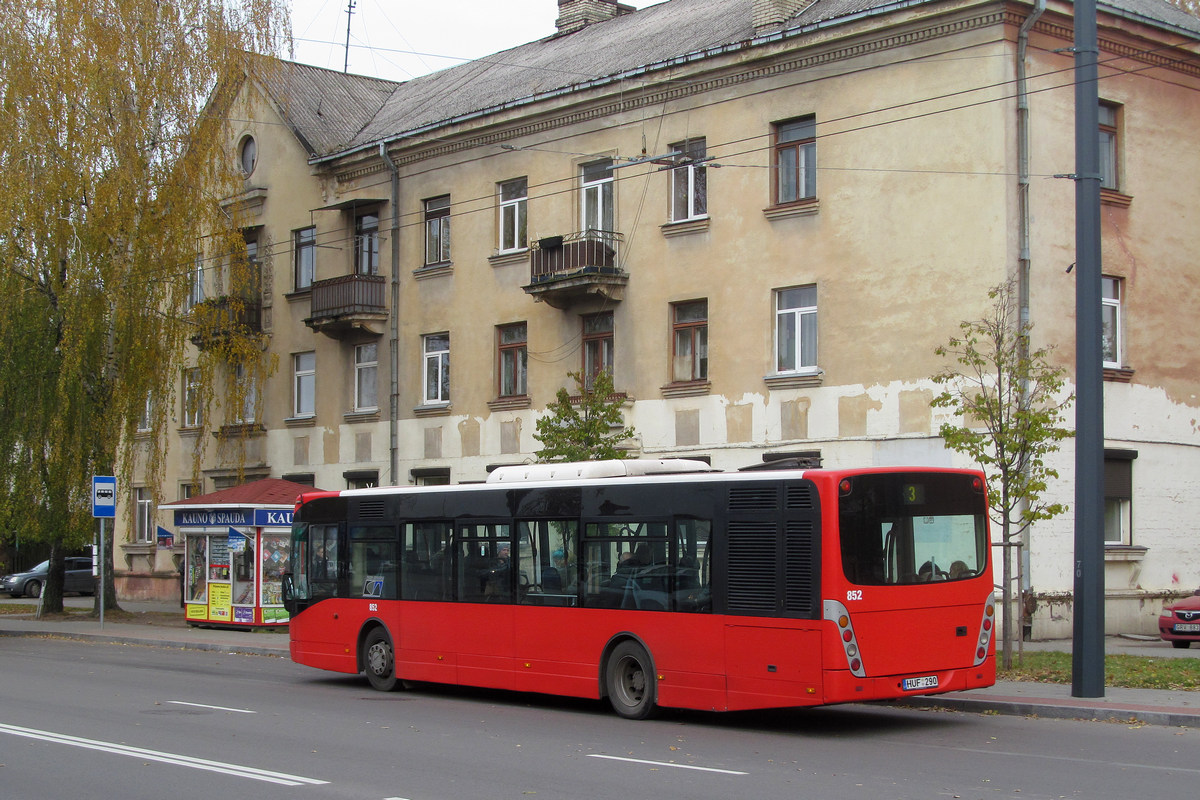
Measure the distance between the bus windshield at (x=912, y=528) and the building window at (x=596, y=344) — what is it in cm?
1505

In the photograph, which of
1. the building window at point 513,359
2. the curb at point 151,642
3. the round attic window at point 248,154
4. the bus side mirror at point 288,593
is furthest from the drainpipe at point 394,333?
the bus side mirror at point 288,593

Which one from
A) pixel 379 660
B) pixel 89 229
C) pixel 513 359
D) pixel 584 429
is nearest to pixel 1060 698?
pixel 379 660

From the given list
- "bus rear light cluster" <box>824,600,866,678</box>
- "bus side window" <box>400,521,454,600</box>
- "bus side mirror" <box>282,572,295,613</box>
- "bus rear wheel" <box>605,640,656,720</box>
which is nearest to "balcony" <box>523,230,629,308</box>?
"bus side mirror" <box>282,572,295,613</box>

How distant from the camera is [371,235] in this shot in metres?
33.9

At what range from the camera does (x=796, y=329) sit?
2528 centimetres

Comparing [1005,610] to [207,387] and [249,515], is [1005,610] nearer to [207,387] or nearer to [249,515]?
[249,515]

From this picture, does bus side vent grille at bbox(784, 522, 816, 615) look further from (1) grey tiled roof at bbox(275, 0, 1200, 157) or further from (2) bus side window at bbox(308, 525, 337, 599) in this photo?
(1) grey tiled roof at bbox(275, 0, 1200, 157)

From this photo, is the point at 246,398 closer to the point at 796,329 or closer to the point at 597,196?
the point at 597,196

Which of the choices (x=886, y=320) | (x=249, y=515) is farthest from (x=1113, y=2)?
(x=249, y=515)

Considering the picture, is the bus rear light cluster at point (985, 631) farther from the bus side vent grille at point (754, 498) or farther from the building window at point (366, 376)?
the building window at point (366, 376)

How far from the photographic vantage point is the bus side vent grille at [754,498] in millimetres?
13234

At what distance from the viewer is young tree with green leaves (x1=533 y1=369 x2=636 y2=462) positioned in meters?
24.1

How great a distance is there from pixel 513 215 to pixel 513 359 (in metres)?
3.11

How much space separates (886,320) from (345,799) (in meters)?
16.3
